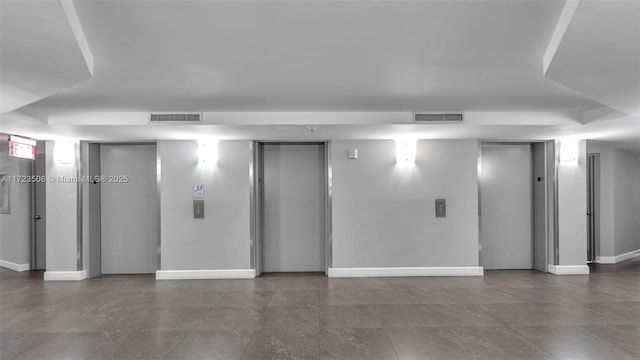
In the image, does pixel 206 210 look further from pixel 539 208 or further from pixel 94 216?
pixel 539 208

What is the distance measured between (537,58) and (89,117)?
228 inches

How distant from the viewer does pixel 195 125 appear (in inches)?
223

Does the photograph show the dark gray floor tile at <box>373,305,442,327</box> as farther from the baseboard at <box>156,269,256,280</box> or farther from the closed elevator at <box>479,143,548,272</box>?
the closed elevator at <box>479,143,548,272</box>

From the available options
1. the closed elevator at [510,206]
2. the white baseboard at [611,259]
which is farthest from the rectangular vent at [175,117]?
the white baseboard at [611,259]

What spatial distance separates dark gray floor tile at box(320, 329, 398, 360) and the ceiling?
276 centimetres

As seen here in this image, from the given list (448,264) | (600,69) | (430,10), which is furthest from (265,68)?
(448,264)

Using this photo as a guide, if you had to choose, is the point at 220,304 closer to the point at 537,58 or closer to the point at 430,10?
the point at 430,10

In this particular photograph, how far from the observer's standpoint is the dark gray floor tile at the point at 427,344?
3.63 metres

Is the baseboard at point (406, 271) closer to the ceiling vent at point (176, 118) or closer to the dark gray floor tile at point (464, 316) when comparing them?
the dark gray floor tile at point (464, 316)

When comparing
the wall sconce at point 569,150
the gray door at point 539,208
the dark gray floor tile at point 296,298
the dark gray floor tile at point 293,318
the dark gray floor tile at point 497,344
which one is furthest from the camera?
the gray door at point 539,208

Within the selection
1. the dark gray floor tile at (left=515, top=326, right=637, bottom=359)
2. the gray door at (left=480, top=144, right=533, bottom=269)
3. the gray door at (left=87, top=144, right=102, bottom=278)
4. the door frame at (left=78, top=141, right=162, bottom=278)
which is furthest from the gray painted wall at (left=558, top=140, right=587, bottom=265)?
the gray door at (left=87, top=144, right=102, bottom=278)

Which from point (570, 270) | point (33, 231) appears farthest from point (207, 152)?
point (570, 270)

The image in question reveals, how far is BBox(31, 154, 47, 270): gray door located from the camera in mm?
8070

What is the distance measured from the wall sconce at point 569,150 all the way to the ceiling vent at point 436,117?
2.97 meters
